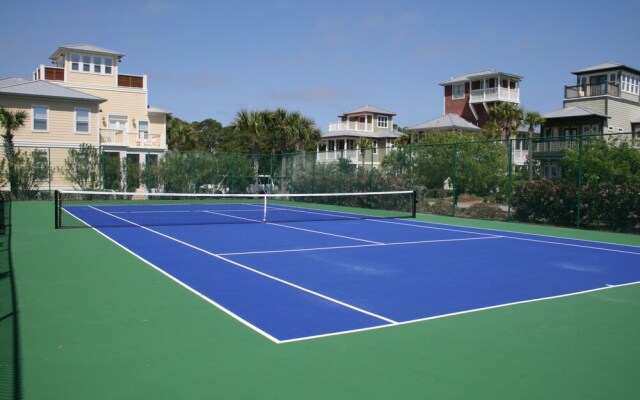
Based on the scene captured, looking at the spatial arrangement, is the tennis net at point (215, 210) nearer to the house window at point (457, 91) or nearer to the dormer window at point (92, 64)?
the dormer window at point (92, 64)

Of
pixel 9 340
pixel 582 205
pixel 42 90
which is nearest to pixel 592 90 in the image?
pixel 582 205

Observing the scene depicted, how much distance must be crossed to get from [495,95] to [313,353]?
50.7m

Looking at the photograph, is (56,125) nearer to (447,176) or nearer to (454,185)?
(447,176)

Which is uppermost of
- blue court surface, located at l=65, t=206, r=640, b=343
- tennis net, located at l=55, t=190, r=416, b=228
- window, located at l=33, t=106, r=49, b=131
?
window, located at l=33, t=106, r=49, b=131

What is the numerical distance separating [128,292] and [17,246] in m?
5.73

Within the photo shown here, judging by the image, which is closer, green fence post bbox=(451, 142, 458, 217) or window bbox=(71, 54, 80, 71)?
green fence post bbox=(451, 142, 458, 217)

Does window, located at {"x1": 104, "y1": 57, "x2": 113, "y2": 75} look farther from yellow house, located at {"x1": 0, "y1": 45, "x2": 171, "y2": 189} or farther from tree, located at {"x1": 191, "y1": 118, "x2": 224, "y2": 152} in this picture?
tree, located at {"x1": 191, "y1": 118, "x2": 224, "y2": 152}

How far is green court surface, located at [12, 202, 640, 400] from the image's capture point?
4547 millimetres

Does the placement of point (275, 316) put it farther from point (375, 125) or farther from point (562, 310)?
point (375, 125)

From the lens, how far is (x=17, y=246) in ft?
40.2

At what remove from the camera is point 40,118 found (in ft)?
111

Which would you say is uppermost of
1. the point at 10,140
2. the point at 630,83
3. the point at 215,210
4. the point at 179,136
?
the point at 630,83

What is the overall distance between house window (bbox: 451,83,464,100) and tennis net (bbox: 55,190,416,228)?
1202 inches

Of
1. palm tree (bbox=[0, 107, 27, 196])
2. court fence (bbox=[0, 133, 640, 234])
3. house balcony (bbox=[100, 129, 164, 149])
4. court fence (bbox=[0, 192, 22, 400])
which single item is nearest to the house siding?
house balcony (bbox=[100, 129, 164, 149])
